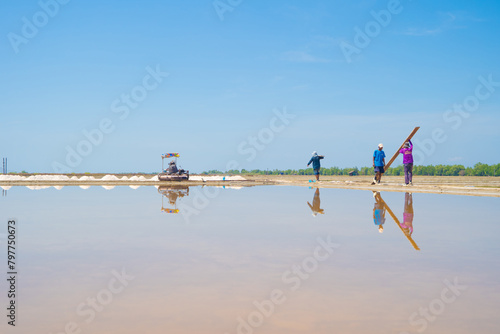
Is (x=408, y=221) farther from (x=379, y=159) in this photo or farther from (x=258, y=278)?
(x=379, y=159)

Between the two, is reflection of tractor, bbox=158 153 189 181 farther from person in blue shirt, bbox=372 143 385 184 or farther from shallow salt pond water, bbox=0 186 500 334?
shallow salt pond water, bbox=0 186 500 334

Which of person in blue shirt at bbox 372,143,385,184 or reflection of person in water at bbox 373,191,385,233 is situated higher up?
person in blue shirt at bbox 372,143,385,184

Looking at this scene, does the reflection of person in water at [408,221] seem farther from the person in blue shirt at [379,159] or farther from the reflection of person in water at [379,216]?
the person in blue shirt at [379,159]

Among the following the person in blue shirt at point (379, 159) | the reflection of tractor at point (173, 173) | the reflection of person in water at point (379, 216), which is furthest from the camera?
the reflection of tractor at point (173, 173)

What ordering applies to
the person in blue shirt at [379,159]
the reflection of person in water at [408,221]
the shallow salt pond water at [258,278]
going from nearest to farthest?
the shallow salt pond water at [258,278] → the reflection of person in water at [408,221] → the person in blue shirt at [379,159]

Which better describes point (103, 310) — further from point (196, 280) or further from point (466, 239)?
point (466, 239)

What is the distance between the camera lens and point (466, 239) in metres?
7.91

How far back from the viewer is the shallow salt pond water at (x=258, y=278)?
4.02 m

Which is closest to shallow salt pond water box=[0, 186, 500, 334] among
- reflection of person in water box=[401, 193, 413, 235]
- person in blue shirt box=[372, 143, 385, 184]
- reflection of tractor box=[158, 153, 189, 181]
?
reflection of person in water box=[401, 193, 413, 235]

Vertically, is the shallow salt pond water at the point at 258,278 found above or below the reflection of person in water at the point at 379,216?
below

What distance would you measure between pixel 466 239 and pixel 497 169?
135 feet

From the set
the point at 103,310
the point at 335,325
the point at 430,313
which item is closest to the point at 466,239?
the point at 430,313

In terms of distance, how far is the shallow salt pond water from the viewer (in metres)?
4.02

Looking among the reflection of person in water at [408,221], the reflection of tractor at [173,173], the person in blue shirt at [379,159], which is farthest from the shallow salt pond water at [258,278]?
the reflection of tractor at [173,173]
